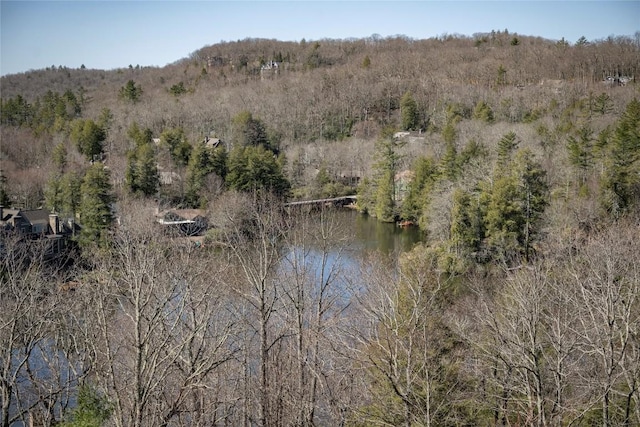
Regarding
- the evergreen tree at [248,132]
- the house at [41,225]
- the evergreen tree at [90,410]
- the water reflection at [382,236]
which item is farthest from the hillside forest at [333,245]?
the water reflection at [382,236]

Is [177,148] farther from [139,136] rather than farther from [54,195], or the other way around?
[54,195]

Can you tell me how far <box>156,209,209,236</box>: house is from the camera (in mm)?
27519

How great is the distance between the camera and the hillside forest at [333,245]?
330 inches

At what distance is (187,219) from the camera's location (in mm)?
28719

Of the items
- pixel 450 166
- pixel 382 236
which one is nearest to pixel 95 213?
pixel 382 236

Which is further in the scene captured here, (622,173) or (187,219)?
(187,219)

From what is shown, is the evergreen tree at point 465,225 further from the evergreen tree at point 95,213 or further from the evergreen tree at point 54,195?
the evergreen tree at point 54,195

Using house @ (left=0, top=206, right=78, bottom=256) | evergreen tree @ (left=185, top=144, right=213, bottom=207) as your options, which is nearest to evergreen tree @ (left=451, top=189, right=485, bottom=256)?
evergreen tree @ (left=185, top=144, right=213, bottom=207)

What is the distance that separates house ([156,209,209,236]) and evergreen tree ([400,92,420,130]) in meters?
29.4

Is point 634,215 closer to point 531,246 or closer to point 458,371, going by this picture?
point 531,246

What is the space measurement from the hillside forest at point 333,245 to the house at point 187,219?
539mm

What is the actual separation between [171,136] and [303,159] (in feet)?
32.7

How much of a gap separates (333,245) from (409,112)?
3370 centimetres

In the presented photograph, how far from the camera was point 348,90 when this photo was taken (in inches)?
2365
